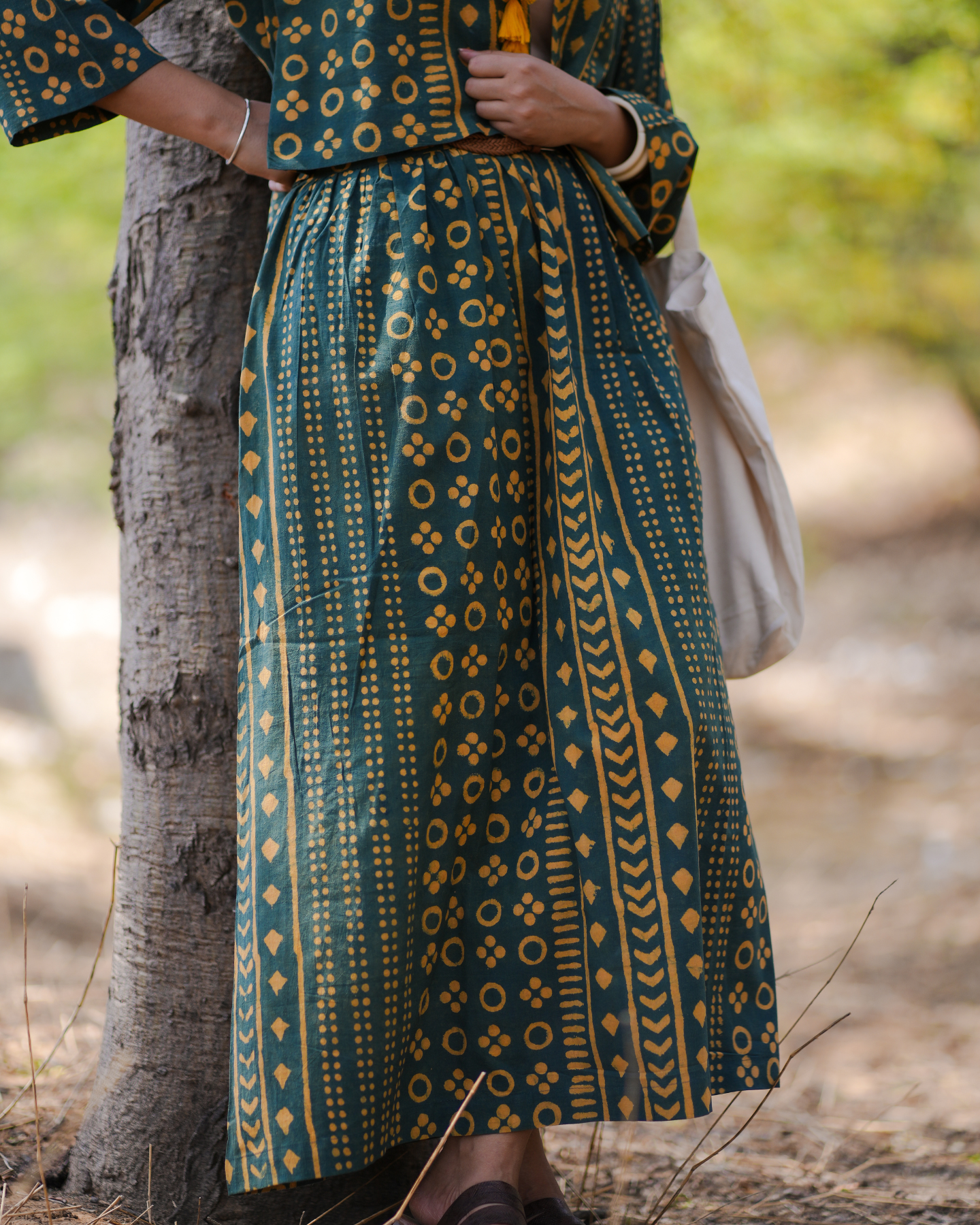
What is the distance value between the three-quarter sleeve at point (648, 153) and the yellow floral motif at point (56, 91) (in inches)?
25.7

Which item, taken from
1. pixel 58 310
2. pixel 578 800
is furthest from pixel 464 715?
pixel 58 310

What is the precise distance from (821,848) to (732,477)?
446 cm

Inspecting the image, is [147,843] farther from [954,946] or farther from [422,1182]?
[954,946]

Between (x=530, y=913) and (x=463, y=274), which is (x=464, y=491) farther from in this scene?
(x=530, y=913)

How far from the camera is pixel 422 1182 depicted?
1303mm

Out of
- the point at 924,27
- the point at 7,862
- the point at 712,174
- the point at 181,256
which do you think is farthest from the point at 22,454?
the point at 181,256

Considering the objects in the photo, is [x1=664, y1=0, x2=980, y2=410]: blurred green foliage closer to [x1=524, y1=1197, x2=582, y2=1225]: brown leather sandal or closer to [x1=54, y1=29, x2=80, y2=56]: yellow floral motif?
[x1=54, y1=29, x2=80, y2=56]: yellow floral motif

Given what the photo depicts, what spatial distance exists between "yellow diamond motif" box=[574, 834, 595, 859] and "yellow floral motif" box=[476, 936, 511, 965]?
15cm

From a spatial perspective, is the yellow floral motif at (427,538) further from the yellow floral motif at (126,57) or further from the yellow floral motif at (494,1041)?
the yellow floral motif at (126,57)

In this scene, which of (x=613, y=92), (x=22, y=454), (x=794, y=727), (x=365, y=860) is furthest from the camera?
(x=22, y=454)

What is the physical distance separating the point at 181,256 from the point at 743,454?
0.87m

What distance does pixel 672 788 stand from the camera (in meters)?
1.18

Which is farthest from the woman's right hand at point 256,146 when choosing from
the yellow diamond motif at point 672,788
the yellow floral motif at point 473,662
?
the yellow diamond motif at point 672,788

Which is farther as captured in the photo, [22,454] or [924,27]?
[22,454]
